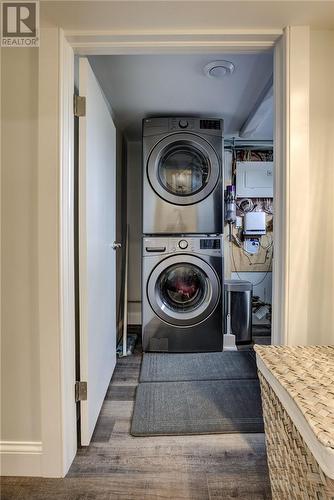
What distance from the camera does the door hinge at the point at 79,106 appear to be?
1278mm

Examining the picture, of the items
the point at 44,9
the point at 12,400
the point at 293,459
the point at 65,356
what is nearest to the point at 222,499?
the point at 293,459

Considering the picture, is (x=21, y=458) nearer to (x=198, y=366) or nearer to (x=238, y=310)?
(x=198, y=366)

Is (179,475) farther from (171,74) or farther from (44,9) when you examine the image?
(171,74)

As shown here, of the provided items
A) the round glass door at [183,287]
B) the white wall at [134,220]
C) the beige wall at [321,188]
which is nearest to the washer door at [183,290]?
the round glass door at [183,287]

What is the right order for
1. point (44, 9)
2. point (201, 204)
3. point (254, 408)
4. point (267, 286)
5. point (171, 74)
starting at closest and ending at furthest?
point (44, 9), point (254, 408), point (171, 74), point (201, 204), point (267, 286)

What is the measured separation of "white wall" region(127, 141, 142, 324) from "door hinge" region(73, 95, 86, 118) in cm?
176

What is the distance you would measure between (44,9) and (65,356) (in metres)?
1.36

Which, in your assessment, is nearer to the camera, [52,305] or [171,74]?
[52,305]

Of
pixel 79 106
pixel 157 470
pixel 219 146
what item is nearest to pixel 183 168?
pixel 219 146

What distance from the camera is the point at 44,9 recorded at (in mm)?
1029

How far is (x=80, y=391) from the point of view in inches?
51.0

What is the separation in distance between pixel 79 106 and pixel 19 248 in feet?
2.32

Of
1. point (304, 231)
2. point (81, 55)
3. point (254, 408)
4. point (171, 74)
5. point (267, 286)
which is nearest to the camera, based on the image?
point (304, 231)

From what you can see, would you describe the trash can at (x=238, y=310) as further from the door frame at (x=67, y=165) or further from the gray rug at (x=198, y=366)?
the door frame at (x=67, y=165)
